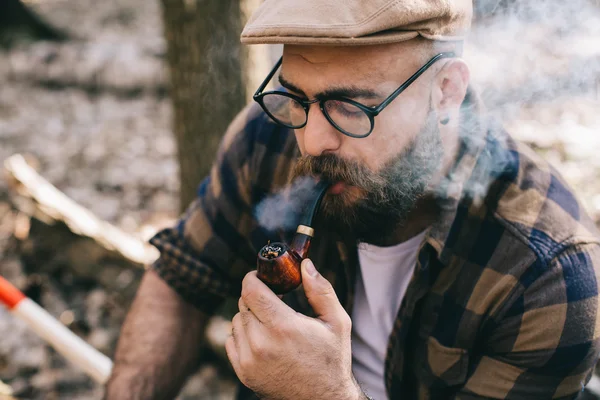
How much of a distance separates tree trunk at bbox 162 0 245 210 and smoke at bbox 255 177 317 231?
1156 millimetres

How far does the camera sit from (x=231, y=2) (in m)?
2.85

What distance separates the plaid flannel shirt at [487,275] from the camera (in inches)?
66.3

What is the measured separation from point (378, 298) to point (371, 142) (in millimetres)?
667

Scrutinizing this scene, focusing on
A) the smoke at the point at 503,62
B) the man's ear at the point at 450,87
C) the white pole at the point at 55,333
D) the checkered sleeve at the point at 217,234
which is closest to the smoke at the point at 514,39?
the smoke at the point at 503,62

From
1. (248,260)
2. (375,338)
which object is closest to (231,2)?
(248,260)

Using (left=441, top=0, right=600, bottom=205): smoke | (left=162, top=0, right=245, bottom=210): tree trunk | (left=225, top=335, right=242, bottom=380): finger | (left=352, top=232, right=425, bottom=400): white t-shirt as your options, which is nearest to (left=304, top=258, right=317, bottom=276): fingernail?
(left=225, top=335, right=242, bottom=380): finger

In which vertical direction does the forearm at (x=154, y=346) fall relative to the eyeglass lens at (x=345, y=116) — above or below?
below

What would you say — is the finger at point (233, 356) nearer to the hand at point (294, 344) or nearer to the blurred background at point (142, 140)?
the hand at point (294, 344)

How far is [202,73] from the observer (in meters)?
3.04

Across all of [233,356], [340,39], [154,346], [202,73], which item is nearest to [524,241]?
[340,39]

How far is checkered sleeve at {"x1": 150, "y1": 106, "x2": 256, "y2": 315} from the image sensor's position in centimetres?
224

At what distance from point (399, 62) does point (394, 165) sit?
1.13 ft

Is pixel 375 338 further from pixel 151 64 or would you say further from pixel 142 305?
pixel 151 64

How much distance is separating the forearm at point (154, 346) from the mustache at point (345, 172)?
3.23 ft
